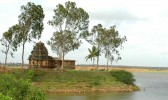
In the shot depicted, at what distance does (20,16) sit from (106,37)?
25451mm

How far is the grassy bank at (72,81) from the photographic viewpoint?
6850cm

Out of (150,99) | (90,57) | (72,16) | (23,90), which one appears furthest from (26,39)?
(23,90)

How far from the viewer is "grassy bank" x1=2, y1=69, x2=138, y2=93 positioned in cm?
6850

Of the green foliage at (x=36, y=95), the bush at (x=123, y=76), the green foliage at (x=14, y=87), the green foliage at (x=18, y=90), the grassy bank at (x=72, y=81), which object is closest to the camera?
the green foliage at (x=36, y=95)

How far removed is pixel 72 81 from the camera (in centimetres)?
7231

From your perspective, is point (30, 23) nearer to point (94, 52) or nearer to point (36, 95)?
point (94, 52)

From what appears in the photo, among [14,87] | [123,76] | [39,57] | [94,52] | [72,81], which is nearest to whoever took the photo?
[14,87]

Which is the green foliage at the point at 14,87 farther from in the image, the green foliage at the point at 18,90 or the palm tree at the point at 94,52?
the palm tree at the point at 94,52

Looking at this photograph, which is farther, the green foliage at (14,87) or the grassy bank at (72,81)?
the grassy bank at (72,81)

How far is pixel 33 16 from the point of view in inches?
2896

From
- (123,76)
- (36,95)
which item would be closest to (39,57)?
(123,76)

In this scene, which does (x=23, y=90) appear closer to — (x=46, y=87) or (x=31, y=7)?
(x=46, y=87)

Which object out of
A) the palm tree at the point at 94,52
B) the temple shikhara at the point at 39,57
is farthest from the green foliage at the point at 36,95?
the palm tree at the point at 94,52

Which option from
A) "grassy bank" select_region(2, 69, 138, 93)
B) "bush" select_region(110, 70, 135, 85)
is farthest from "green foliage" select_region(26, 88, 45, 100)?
"bush" select_region(110, 70, 135, 85)
